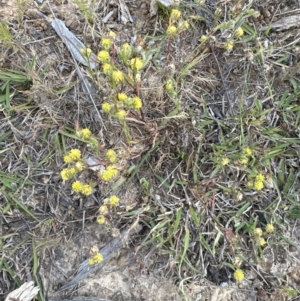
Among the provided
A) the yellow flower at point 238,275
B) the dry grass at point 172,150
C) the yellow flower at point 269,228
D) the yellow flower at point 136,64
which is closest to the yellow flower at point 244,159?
the dry grass at point 172,150

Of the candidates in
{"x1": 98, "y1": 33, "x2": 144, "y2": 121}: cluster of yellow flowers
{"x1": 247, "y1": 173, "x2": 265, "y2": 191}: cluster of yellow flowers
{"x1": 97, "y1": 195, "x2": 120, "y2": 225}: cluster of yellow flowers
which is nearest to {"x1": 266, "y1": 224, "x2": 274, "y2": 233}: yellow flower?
{"x1": 247, "y1": 173, "x2": 265, "y2": 191}: cluster of yellow flowers

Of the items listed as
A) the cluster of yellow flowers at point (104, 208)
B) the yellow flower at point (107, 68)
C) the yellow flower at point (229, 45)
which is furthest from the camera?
the yellow flower at point (229, 45)

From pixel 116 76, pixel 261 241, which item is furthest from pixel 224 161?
pixel 116 76

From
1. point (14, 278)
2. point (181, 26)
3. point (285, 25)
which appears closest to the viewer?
point (181, 26)

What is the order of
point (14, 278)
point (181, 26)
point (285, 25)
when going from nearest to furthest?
point (181, 26) < point (14, 278) < point (285, 25)

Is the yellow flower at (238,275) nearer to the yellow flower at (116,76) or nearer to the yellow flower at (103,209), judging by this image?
the yellow flower at (103,209)

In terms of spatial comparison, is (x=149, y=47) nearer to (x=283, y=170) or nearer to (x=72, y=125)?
(x=72, y=125)

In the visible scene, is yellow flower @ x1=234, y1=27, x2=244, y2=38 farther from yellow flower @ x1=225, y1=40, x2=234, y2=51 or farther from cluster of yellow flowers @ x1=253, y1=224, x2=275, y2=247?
cluster of yellow flowers @ x1=253, y1=224, x2=275, y2=247

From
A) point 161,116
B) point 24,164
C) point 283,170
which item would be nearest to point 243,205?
point 283,170

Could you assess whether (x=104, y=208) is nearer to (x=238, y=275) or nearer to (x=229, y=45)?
(x=238, y=275)

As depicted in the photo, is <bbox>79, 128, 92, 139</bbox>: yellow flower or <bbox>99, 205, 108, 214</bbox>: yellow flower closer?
<bbox>79, 128, 92, 139</bbox>: yellow flower

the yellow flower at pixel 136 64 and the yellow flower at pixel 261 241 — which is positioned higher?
the yellow flower at pixel 136 64
